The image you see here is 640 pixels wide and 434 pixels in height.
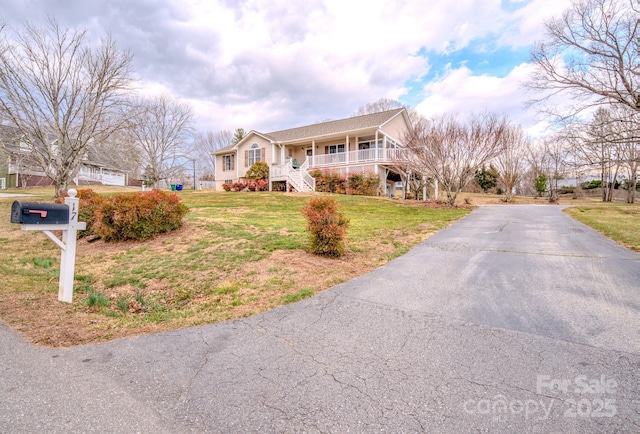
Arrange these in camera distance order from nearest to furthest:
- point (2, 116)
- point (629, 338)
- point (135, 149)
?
1. point (629, 338)
2. point (2, 116)
3. point (135, 149)

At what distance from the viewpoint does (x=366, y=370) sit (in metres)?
2.56

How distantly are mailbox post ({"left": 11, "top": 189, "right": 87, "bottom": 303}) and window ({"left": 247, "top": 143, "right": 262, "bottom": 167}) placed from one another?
78.3 feet

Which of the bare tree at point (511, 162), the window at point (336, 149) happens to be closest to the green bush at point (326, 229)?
the window at point (336, 149)

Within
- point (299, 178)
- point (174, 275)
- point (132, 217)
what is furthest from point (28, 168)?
point (174, 275)

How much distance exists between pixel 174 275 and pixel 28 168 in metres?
18.1

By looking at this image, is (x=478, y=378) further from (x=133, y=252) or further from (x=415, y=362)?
(x=133, y=252)

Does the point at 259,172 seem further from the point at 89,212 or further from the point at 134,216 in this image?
the point at 134,216

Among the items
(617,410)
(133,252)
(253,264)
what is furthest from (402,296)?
(133,252)

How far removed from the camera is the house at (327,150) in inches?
891

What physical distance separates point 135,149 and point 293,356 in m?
33.6

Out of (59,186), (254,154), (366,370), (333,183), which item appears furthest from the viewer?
(254,154)

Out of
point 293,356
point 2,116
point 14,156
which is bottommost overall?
point 293,356

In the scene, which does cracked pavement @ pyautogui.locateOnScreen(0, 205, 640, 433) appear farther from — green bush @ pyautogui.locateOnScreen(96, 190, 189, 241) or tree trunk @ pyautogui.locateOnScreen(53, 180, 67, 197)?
tree trunk @ pyautogui.locateOnScreen(53, 180, 67, 197)

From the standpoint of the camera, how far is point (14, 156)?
16078 millimetres
